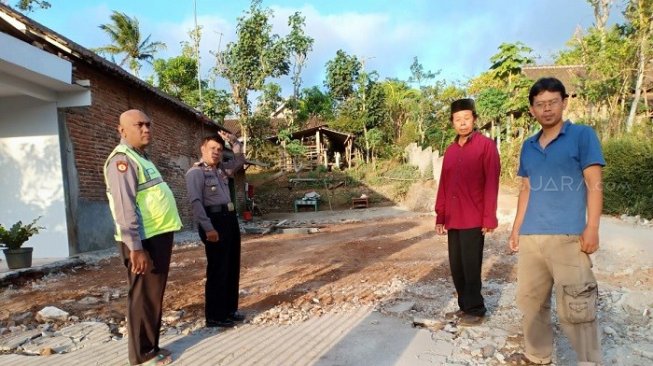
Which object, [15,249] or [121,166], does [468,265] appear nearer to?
[121,166]

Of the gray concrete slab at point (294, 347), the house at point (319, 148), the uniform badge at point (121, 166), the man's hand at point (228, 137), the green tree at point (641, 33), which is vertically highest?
the green tree at point (641, 33)

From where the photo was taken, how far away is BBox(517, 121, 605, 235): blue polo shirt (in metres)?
2.34

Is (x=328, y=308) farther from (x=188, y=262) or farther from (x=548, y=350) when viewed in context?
(x=188, y=262)

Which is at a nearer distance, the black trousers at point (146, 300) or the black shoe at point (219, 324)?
the black trousers at point (146, 300)

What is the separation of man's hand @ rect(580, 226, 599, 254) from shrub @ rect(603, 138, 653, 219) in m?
9.42

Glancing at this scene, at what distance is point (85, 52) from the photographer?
7.86 metres

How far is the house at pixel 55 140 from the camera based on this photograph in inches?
291

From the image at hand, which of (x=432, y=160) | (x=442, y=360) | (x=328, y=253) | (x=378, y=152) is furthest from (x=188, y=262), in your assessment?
(x=378, y=152)

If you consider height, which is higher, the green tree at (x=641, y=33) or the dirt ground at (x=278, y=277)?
the green tree at (x=641, y=33)

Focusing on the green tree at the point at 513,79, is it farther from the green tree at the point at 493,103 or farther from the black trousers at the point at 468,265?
the black trousers at the point at 468,265

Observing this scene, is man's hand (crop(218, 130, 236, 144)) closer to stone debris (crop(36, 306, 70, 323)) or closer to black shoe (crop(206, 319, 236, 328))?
black shoe (crop(206, 319, 236, 328))

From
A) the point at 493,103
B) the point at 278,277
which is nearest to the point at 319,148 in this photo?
the point at 493,103

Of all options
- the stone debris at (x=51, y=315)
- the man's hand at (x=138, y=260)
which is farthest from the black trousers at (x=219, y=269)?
the stone debris at (x=51, y=315)

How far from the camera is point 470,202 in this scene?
129 inches
